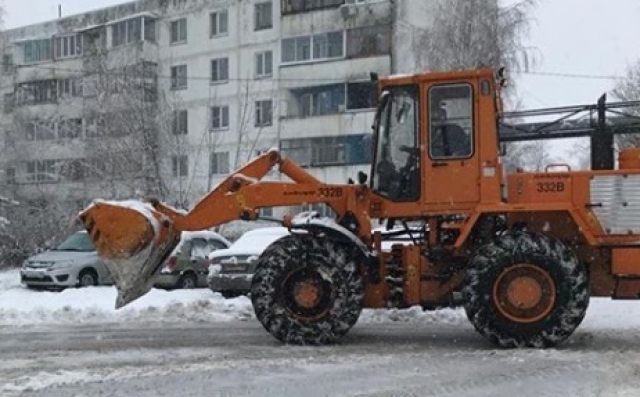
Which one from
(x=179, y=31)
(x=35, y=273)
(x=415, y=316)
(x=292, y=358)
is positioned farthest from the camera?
(x=179, y=31)

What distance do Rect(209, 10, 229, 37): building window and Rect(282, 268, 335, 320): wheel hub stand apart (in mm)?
37355

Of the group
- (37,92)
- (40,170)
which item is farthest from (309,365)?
(37,92)

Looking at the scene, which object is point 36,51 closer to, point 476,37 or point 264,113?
point 264,113

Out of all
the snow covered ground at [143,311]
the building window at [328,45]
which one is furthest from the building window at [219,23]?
the snow covered ground at [143,311]

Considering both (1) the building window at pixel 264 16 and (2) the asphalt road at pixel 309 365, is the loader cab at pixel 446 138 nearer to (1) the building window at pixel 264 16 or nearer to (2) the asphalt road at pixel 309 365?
(2) the asphalt road at pixel 309 365

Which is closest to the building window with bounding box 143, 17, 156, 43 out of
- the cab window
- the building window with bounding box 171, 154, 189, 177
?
the building window with bounding box 171, 154, 189, 177

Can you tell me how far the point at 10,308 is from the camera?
1480cm

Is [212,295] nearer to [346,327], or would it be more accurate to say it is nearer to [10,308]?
[10,308]

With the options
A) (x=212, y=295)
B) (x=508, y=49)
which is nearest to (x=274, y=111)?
(x=508, y=49)

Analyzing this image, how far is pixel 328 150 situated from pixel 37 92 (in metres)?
20.8

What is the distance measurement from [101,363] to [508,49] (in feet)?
89.1

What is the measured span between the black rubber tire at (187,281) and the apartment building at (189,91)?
12824mm

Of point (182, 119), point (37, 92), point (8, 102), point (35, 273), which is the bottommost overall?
point (35, 273)

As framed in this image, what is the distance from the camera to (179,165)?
36250 mm
